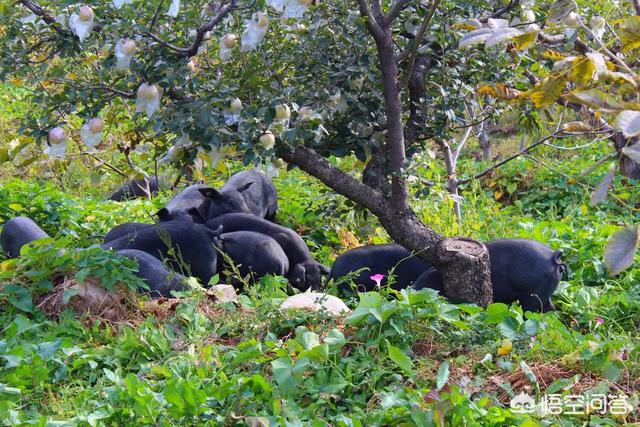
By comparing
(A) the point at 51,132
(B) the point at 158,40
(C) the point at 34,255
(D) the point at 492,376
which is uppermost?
(B) the point at 158,40

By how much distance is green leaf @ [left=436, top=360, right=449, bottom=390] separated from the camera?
3.29m

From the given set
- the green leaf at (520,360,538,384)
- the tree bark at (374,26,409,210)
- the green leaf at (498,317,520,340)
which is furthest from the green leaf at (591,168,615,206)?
the tree bark at (374,26,409,210)

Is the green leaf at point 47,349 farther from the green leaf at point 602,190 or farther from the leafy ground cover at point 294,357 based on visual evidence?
the green leaf at point 602,190

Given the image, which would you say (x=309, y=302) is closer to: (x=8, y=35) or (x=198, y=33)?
(x=198, y=33)

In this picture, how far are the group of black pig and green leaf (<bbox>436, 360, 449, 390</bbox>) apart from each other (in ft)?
3.08

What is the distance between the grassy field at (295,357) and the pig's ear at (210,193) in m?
1.70

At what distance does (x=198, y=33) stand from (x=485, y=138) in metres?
6.95

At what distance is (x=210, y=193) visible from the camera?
681 centimetres

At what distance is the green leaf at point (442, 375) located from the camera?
Answer: 3.29 metres

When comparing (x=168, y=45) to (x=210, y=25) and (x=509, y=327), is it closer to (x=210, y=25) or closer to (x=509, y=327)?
(x=210, y=25)

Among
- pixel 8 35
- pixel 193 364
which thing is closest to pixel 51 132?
pixel 8 35

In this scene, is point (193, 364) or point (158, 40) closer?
point (193, 364)

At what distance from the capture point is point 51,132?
14.0ft

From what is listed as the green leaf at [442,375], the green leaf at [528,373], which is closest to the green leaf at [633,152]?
the green leaf at [442,375]
